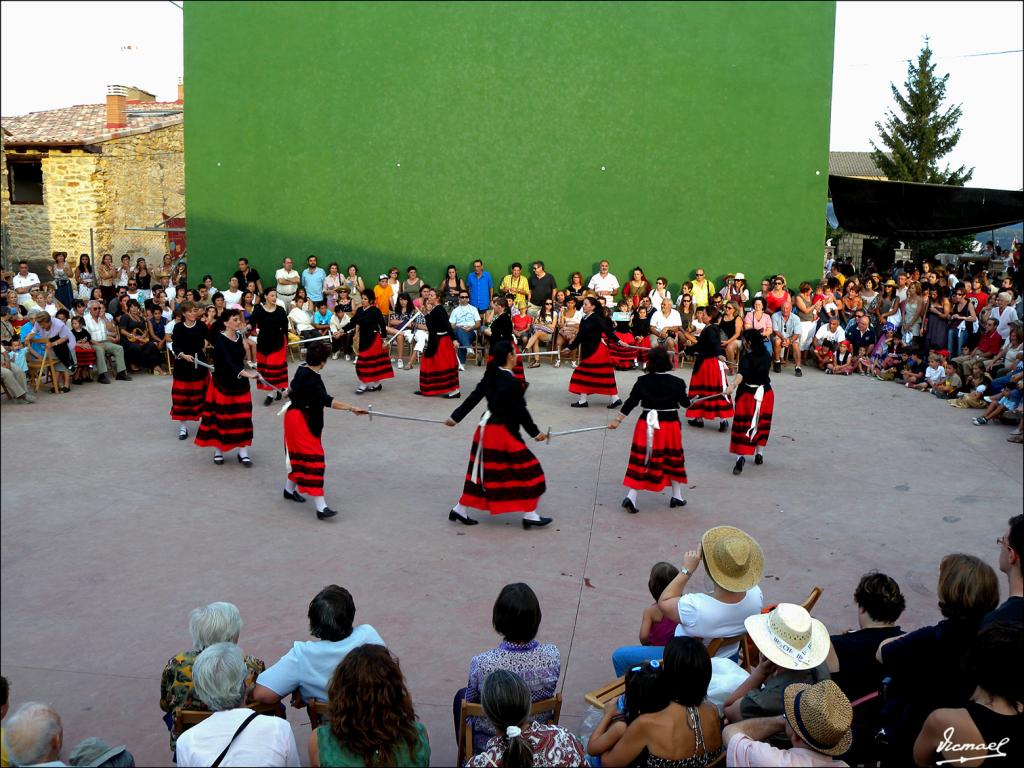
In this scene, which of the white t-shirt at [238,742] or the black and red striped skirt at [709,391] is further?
the black and red striped skirt at [709,391]

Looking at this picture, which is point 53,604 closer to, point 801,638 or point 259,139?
point 801,638

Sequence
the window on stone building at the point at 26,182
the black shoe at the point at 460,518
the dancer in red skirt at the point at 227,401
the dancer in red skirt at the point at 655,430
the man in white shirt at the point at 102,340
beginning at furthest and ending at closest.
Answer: the window on stone building at the point at 26,182, the man in white shirt at the point at 102,340, the dancer in red skirt at the point at 227,401, the dancer in red skirt at the point at 655,430, the black shoe at the point at 460,518

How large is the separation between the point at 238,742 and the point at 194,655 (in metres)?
0.62

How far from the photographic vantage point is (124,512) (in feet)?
20.5

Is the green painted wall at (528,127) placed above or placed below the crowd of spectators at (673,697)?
above

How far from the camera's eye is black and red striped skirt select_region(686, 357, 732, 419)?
8883mm

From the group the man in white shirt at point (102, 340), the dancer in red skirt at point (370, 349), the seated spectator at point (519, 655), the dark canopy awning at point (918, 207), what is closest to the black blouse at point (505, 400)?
the seated spectator at point (519, 655)

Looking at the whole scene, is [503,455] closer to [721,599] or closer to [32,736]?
[721,599]

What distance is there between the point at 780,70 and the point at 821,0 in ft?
3.42

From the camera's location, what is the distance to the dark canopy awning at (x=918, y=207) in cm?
1349

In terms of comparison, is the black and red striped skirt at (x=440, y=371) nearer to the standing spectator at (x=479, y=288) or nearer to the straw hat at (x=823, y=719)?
the standing spectator at (x=479, y=288)

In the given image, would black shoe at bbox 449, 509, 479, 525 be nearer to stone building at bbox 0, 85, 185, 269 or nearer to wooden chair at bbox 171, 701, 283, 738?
wooden chair at bbox 171, 701, 283, 738

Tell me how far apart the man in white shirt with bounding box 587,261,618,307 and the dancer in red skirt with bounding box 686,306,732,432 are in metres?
4.17

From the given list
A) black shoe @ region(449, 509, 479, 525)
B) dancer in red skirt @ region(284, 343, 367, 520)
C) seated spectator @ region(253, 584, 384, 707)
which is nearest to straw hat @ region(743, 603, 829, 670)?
seated spectator @ region(253, 584, 384, 707)
